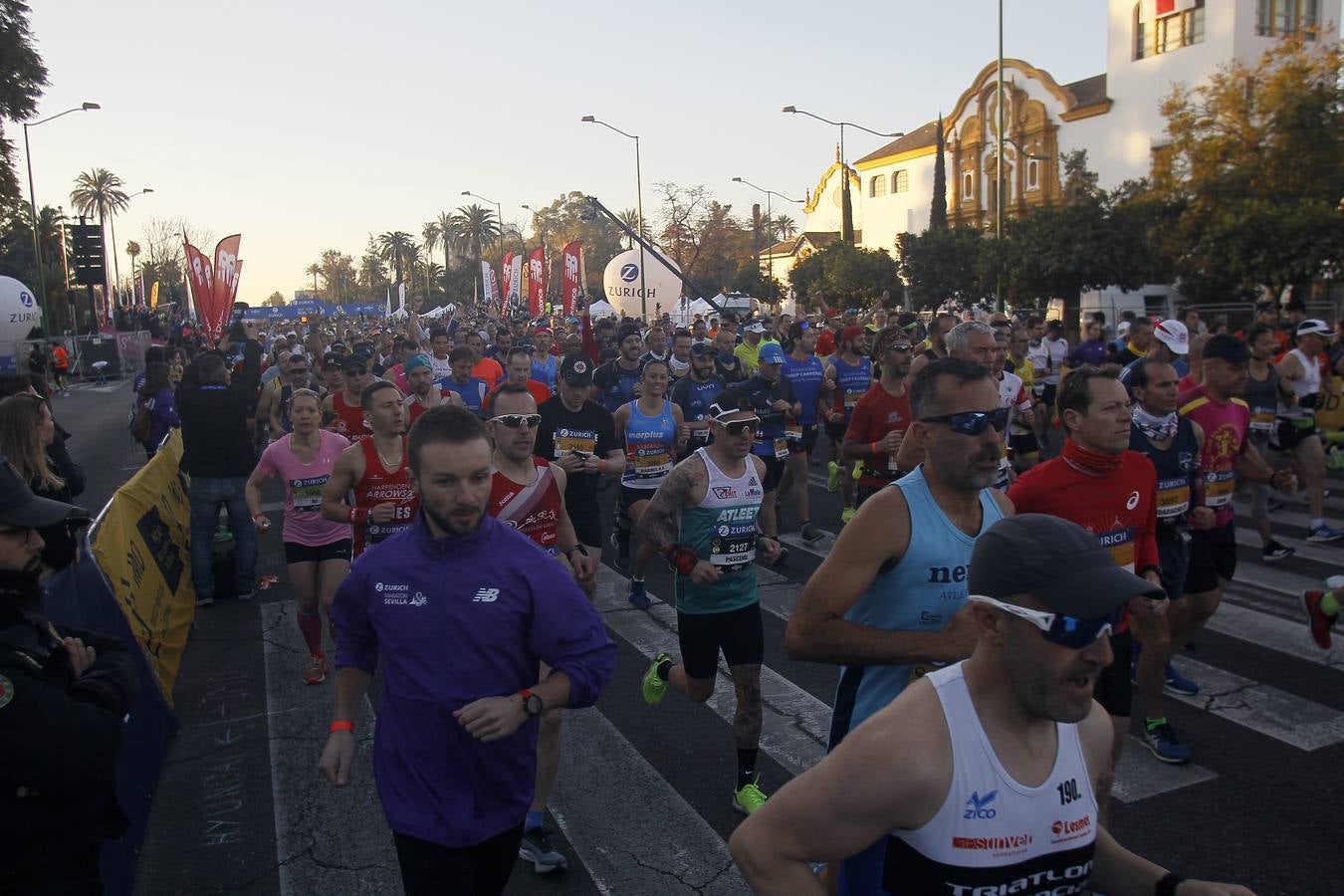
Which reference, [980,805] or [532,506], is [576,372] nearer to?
[532,506]

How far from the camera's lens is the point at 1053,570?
1898 millimetres

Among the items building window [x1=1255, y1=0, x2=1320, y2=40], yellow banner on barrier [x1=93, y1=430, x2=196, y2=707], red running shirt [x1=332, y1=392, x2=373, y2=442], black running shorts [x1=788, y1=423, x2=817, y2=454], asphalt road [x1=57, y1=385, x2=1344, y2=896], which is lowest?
asphalt road [x1=57, y1=385, x2=1344, y2=896]

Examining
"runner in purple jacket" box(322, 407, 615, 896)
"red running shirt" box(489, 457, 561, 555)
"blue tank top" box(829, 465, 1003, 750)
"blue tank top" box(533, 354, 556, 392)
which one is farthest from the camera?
"blue tank top" box(533, 354, 556, 392)

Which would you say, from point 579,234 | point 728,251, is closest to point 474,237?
point 579,234

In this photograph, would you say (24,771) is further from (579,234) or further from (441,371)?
(579,234)

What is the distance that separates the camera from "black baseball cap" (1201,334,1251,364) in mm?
6113

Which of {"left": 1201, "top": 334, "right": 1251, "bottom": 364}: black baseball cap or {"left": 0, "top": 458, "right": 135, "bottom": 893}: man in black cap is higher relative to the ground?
{"left": 1201, "top": 334, "right": 1251, "bottom": 364}: black baseball cap

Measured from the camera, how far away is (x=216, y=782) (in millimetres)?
5441

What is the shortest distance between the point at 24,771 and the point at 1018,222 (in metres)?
38.5

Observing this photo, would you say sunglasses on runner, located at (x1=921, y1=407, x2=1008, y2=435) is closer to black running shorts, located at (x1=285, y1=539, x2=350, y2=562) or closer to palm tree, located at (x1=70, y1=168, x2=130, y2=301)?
black running shorts, located at (x1=285, y1=539, x2=350, y2=562)

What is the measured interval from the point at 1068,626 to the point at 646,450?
678 cm

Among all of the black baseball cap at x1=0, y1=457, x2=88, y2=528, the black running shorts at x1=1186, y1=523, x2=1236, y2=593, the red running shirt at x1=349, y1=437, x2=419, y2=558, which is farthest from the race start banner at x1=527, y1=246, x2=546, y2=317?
the black baseball cap at x1=0, y1=457, x2=88, y2=528

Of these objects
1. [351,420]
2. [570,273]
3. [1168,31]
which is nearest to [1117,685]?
[351,420]

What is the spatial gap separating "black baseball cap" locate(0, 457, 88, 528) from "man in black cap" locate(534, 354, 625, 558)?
4.54 metres
